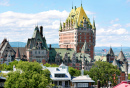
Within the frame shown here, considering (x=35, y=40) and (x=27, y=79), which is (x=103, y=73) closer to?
(x=27, y=79)

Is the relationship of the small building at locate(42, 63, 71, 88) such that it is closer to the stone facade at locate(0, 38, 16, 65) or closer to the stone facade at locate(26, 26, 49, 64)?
Result: the stone facade at locate(0, 38, 16, 65)

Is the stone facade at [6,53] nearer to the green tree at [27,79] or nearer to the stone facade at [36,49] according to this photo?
the stone facade at [36,49]

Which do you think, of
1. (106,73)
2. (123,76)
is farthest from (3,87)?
(123,76)

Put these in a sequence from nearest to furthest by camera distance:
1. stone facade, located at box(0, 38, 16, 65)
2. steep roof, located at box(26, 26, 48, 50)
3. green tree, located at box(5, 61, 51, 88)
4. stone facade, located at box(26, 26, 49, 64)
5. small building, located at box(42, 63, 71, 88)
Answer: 1. green tree, located at box(5, 61, 51, 88)
2. small building, located at box(42, 63, 71, 88)
3. stone facade, located at box(0, 38, 16, 65)
4. stone facade, located at box(26, 26, 49, 64)
5. steep roof, located at box(26, 26, 48, 50)

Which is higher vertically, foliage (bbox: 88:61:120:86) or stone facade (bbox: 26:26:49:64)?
stone facade (bbox: 26:26:49:64)

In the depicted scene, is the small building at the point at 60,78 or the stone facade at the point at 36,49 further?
the stone facade at the point at 36,49

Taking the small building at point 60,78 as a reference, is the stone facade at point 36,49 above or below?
above

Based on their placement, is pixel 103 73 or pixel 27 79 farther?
pixel 103 73

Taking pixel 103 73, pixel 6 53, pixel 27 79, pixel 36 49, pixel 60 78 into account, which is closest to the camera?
pixel 27 79

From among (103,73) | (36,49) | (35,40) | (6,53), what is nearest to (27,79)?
(103,73)

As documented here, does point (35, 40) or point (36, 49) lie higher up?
point (35, 40)

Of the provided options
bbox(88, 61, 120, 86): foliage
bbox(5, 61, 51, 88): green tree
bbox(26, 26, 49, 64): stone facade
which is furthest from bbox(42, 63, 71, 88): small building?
bbox(26, 26, 49, 64): stone facade

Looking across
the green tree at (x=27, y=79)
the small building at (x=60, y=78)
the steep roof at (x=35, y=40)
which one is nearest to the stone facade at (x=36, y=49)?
the steep roof at (x=35, y=40)

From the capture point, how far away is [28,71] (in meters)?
93.9
